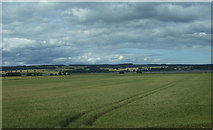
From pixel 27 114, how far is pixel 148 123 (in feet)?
37.1

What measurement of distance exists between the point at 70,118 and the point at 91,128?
386 centimetres

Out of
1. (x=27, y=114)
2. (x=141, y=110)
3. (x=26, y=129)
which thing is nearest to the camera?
(x=26, y=129)

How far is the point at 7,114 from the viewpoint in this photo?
75.9 ft

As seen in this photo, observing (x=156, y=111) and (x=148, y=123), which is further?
(x=156, y=111)

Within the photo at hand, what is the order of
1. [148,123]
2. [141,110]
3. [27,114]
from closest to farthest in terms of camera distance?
[148,123]
[27,114]
[141,110]

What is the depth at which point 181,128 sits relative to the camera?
18.0m

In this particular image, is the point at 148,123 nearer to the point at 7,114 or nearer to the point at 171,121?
the point at 171,121

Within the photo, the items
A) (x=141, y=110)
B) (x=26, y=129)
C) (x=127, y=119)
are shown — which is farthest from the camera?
(x=141, y=110)

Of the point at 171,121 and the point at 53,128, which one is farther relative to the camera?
the point at 171,121

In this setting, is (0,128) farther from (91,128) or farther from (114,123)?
(114,123)

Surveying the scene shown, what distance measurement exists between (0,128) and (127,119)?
9.85 metres

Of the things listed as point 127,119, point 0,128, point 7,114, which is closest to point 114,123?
point 127,119

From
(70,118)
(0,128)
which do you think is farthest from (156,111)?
(0,128)

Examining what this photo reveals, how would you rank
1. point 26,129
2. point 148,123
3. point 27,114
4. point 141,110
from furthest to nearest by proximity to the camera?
point 141,110
point 27,114
point 148,123
point 26,129
